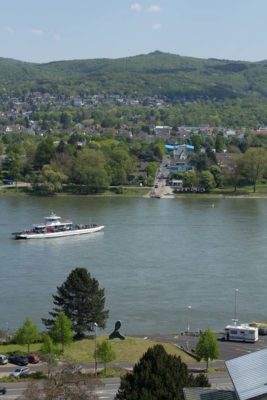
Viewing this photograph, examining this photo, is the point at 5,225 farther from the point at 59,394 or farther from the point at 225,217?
the point at 59,394

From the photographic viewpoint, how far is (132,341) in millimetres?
5742

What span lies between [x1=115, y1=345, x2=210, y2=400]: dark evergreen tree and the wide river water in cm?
251

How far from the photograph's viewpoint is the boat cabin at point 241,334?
611 cm

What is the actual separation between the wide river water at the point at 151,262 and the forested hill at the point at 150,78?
1214 inches

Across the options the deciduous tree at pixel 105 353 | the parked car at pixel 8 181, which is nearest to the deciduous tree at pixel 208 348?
the deciduous tree at pixel 105 353

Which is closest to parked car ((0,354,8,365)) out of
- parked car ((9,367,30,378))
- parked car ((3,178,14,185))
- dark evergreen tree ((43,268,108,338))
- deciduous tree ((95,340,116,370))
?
parked car ((9,367,30,378))

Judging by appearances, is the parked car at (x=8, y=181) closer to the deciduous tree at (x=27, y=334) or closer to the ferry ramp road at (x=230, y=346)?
the ferry ramp road at (x=230, y=346)

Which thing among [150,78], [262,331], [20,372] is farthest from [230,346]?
[150,78]

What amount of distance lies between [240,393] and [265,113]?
35362 mm

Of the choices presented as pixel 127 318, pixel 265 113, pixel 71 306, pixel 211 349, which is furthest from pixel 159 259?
pixel 265 113

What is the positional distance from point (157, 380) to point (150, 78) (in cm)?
4597

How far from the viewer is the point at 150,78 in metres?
49.0

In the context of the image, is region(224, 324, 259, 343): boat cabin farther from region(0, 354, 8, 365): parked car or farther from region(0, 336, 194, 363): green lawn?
region(0, 354, 8, 365): parked car

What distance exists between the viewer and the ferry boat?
1185 centimetres
